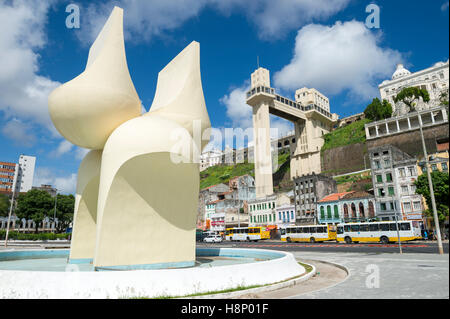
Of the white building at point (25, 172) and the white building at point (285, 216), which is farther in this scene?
the white building at point (25, 172)

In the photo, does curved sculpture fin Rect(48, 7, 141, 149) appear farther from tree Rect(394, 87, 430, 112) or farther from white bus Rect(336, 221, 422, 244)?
tree Rect(394, 87, 430, 112)

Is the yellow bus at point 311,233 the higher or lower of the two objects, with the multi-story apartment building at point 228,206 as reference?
lower

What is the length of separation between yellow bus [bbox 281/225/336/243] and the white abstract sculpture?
96.1ft

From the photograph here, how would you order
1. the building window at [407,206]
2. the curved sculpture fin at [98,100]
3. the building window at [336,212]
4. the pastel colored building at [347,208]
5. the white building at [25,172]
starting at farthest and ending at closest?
the white building at [25,172] < the building window at [336,212] < the pastel colored building at [347,208] < the building window at [407,206] < the curved sculpture fin at [98,100]

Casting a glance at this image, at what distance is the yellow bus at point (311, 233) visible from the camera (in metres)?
38.0

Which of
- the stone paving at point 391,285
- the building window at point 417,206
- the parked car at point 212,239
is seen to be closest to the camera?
the stone paving at point 391,285

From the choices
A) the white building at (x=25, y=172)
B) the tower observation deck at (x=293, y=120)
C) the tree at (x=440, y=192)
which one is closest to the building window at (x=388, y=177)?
the tree at (x=440, y=192)

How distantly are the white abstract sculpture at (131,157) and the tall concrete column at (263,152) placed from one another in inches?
2077

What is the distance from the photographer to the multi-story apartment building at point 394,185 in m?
42.2

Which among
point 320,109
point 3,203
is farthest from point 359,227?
point 3,203

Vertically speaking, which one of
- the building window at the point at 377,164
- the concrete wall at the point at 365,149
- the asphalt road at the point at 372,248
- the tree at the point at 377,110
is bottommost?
the asphalt road at the point at 372,248

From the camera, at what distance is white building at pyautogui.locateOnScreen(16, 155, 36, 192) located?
109125mm

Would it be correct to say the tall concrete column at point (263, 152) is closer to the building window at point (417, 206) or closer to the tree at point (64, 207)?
the building window at point (417, 206)

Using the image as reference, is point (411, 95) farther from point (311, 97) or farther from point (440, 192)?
point (440, 192)
